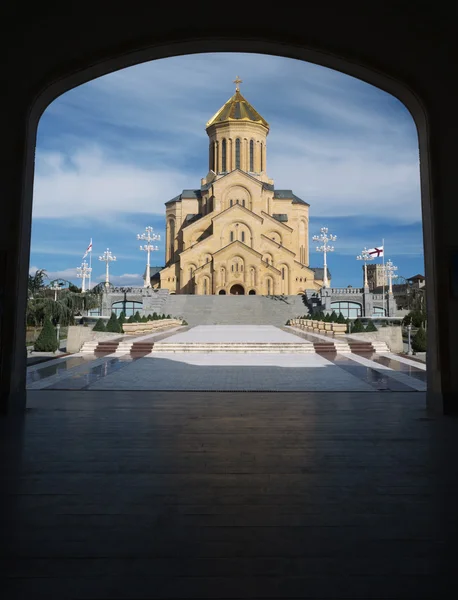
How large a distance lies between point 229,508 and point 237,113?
50.5 metres

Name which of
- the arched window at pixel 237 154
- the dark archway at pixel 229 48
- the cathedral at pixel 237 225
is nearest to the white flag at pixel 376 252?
the cathedral at pixel 237 225

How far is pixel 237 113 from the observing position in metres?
48.6

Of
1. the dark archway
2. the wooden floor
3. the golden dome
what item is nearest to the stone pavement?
the dark archway

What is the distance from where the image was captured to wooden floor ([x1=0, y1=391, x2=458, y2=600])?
5.54 ft

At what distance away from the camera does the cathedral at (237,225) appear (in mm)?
41094

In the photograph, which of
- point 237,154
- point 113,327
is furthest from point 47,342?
point 237,154

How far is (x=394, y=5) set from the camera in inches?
182

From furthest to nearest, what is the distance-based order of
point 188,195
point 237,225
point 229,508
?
point 188,195 < point 237,225 < point 229,508

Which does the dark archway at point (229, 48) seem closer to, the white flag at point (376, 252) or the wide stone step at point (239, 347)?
the wide stone step at point (239, 347)

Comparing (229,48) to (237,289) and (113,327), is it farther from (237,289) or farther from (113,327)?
(237,289)
